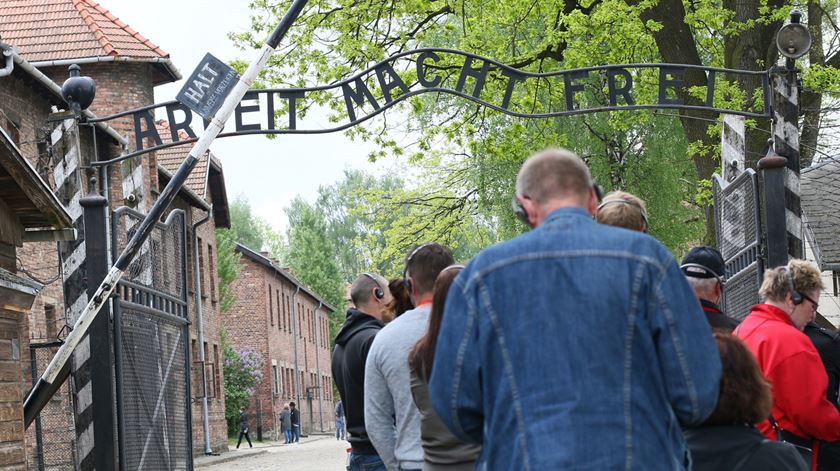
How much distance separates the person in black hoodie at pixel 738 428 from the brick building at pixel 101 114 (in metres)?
8.66

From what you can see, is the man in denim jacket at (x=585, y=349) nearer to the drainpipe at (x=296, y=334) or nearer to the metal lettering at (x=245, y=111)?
the metal lettering at (x=245, y=111)

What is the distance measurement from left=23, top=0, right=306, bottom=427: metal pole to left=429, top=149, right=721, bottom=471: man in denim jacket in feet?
19.6

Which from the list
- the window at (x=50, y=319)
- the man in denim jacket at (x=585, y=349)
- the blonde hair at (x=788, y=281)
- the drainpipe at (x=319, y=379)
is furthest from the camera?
the drainpipe at (x=319, y=379)

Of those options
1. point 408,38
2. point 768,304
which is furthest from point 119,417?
point 408,38

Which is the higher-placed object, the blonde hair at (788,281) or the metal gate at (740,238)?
the metal gate at (740,238)

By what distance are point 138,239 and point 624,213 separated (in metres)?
4.97

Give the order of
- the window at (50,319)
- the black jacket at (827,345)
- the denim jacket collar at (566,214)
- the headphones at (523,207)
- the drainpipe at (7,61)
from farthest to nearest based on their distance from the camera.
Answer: the window at (50,319), the drainpipe at (7,61), the black jacket at (827,345), the headphones at (523,207), the denim jacket collar at (566,214)

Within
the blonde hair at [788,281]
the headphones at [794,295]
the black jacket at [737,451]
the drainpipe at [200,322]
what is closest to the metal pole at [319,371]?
the drainpipe at [200,322]

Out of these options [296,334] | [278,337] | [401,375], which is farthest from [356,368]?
[296,334]

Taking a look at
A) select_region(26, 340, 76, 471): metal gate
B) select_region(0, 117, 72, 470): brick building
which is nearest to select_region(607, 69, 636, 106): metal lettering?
select_region(0, 117, 72, 470): brick building

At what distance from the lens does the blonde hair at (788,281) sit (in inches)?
250

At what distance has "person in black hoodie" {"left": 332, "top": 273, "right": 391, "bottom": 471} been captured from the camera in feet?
24.9

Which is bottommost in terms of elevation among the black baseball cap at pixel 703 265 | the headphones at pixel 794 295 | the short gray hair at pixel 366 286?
the headphones at pixel 794 295

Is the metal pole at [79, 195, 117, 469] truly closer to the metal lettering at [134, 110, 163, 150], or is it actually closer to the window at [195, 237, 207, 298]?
the metal lettering at [134, 110, 163, 150]
